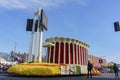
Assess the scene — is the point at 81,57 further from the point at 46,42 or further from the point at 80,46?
the point at 46,42

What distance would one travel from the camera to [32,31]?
32656 millimetres

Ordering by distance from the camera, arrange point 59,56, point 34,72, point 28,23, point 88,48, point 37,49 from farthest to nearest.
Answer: point 88,48 → point 59,56 → point 28,23 → point 37,49 → point 34,72

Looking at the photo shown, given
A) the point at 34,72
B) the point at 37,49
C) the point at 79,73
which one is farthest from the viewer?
the point at 37,49

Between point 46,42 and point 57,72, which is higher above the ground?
point 46,42

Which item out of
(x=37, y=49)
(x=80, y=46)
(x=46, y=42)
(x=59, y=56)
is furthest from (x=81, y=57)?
(x=37, y=49)

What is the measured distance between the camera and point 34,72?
22219 millimetres

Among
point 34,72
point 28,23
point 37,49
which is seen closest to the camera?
point 34,72

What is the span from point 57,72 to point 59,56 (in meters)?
20.4

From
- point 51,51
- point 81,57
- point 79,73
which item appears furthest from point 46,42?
point 79,73

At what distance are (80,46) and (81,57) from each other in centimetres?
258

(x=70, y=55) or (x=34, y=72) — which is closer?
(x=34, y=72)

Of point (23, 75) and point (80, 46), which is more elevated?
point (80, 46)

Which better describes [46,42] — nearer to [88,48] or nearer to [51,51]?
[51,51]

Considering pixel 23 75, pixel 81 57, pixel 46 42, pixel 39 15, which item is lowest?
pixel 23 75
